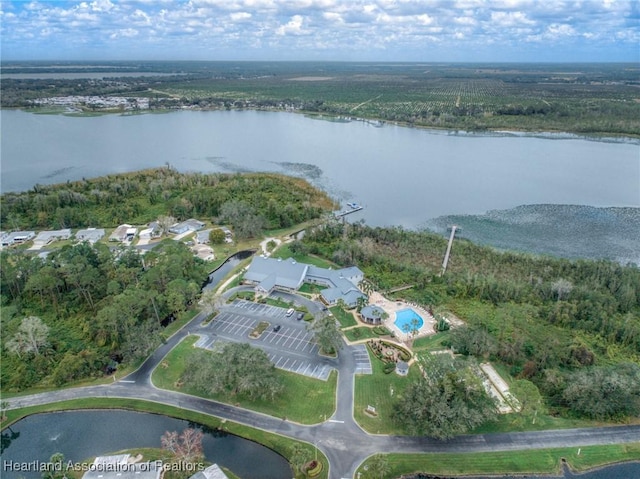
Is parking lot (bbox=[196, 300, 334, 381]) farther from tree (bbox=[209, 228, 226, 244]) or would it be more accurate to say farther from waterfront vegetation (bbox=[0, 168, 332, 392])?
tree (bbox=[209, 228, 226, 244])

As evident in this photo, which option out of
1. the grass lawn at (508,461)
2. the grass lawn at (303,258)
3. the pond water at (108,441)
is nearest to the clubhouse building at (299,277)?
the grass lawn at (303,258)

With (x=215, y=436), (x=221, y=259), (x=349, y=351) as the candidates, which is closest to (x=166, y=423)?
(x=215, y=436)

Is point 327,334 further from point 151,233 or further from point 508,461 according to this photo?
point 151,233

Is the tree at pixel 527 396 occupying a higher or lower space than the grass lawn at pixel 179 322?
higher

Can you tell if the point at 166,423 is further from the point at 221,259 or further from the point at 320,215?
the point at 320,215

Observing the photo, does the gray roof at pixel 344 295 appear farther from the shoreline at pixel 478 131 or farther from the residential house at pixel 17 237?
the shoreline at pixel 478 131

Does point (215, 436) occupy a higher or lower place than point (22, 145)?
lower
